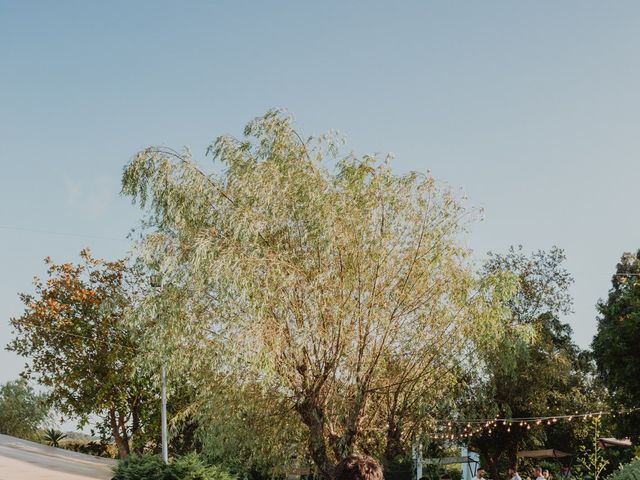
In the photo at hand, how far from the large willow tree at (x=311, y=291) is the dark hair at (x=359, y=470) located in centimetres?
899

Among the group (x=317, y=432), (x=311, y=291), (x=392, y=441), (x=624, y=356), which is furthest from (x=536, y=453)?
(x=311, y=291)

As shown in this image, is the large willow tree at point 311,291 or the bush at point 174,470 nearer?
the large willow tree at point 311,291

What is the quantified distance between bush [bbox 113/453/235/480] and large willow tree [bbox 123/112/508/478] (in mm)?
1778

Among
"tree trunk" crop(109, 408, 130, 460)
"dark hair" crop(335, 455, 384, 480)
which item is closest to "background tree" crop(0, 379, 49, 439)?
"tree trunk" crop(109, 408, 130, 460)

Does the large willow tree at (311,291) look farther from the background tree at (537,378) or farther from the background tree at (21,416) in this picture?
the background tree at (21,416)

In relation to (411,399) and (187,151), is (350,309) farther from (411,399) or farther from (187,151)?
(187,151)

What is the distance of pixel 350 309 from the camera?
1352 centimetres

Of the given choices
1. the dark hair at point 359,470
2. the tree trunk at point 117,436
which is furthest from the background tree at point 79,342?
the dark hair at point 359,470

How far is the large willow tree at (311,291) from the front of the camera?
12586 millimetres

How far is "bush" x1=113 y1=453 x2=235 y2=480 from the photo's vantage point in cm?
1532

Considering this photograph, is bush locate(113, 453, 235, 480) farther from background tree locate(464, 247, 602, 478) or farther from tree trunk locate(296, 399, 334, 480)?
background tree locate(464, 247, 602, 478)

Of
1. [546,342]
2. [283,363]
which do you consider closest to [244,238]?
[283,363]

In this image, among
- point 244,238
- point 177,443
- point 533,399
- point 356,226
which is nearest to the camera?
point 244,238

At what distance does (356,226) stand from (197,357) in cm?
385
